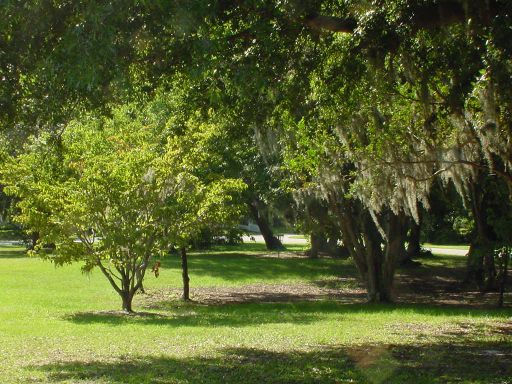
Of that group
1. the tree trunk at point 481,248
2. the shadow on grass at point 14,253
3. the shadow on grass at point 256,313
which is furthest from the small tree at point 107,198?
the shadow on grass at point 14,253

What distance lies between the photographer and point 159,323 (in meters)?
15.5

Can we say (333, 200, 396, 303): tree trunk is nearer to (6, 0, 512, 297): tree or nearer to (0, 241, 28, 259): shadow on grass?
(6, 0, 512, 297): tree

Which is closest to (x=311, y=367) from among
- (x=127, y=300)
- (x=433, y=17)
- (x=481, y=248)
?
(x=433, y=17)

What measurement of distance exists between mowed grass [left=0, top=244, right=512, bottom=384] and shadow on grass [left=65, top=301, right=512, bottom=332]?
0.03 m

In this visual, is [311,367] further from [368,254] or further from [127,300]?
[368,254]

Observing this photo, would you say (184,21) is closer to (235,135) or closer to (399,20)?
(399,20)

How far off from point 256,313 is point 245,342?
5.87 metres

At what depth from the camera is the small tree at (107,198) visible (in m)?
16.5

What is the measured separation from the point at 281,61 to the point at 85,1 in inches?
110

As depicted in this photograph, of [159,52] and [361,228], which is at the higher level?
[159,52]

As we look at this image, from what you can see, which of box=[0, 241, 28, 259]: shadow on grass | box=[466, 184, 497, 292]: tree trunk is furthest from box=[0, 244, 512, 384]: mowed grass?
box=[0, 241, 28, 259]: shadow on grass

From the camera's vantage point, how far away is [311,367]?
958 centimetres

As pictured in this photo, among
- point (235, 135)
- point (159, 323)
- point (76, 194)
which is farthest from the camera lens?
point (76, 194)

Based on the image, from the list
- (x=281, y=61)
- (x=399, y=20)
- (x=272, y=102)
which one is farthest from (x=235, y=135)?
(x=399, y=20)
